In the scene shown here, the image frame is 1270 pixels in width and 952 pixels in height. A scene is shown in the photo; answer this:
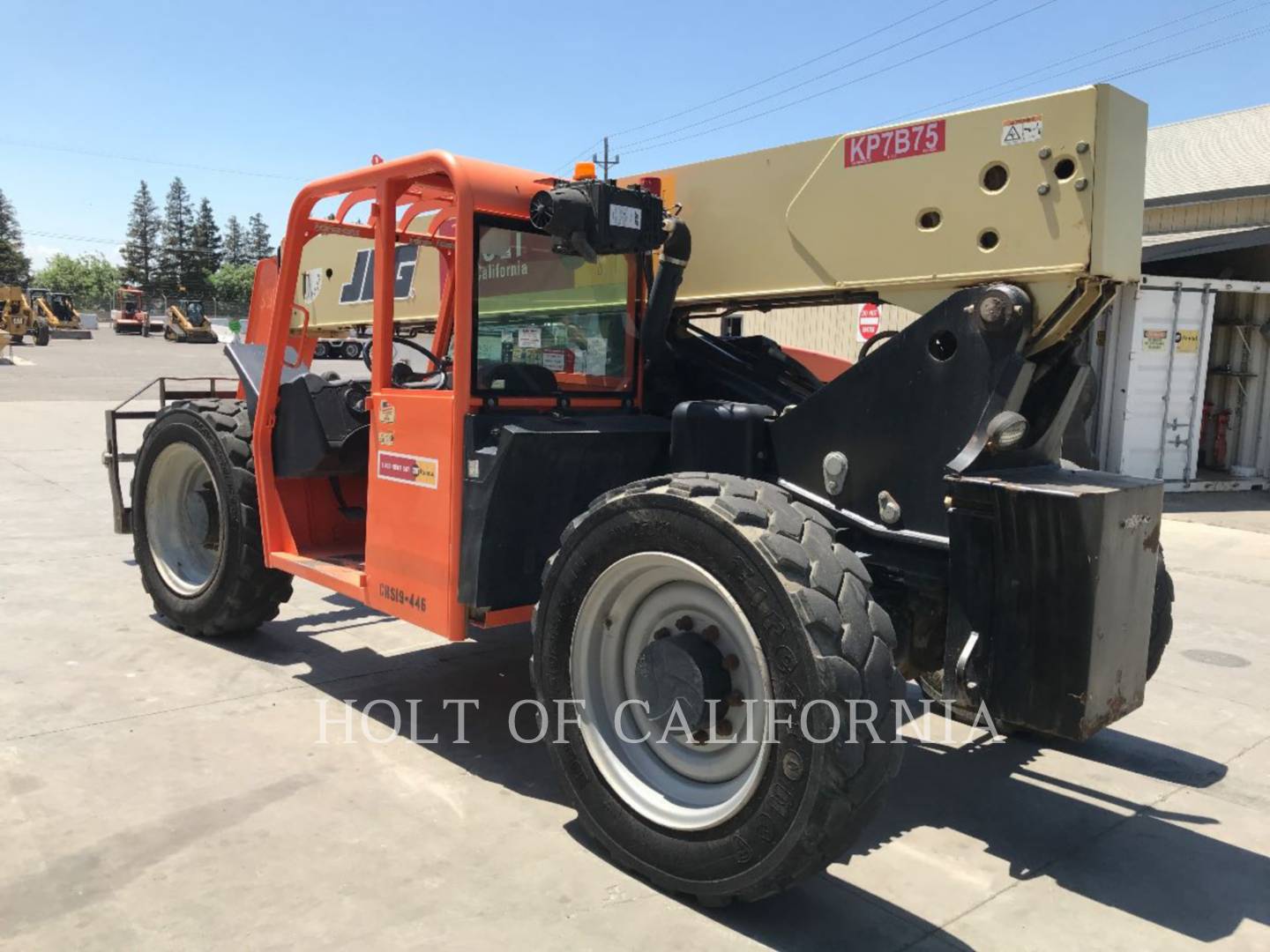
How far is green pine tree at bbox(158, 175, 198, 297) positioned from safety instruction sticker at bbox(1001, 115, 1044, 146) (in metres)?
108

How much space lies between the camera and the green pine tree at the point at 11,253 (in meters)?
88.8

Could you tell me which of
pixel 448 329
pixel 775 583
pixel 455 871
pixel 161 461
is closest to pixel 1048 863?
pixel 775 583

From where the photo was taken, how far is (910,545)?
333 centimetres

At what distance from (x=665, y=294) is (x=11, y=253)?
10586cm

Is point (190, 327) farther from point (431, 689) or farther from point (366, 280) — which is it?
point (431, 689)

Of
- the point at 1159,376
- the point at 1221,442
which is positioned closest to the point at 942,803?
the point at 1159,376

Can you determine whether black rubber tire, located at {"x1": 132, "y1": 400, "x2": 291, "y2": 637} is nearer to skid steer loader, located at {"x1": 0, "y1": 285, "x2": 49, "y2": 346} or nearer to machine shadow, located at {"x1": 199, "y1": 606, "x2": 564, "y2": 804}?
machine shadow, located at {"x1": 199, "y1": 606, "x2": 564, "y2": 804}

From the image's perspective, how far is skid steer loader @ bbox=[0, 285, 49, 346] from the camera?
Answer: 43625 millimetres

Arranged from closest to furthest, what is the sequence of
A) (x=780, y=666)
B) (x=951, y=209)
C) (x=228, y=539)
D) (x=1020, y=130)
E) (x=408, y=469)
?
(x=780, y=666)
(x=1020, y=130)
(x=951, y=209)
(x=408, y=469)
(x=228, y=539)

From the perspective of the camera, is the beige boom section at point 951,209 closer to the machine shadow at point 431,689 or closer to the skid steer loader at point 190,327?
the machine shadow at point 431,689

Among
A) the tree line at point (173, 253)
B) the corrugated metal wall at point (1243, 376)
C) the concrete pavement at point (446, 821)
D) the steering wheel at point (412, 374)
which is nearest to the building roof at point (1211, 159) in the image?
the corrugated metal wall at point (1243, 376)

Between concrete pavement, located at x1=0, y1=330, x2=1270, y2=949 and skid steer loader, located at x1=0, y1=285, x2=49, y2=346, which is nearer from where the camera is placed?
concrete pavement, located at x1=0, y1=330, x2=1270, y2=949

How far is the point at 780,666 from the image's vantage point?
2824 mm

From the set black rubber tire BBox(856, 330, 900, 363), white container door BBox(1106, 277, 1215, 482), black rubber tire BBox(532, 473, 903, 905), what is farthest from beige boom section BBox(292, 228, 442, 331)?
white container door BBox(1106, 277, 1215, 482)
